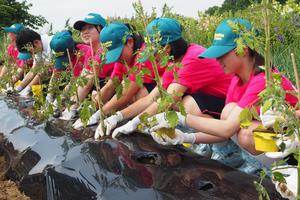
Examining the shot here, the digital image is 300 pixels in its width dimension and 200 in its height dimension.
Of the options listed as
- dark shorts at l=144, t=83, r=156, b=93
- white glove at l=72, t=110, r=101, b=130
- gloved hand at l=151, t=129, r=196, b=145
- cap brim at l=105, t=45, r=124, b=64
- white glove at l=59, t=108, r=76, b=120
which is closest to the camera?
gloved hand at l=151, t=129, r=196, b=145

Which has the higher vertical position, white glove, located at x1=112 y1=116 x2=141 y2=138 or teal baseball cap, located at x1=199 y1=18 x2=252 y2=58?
teal baseball cap, located at x1=199 y1=18 x2=252 y2=58

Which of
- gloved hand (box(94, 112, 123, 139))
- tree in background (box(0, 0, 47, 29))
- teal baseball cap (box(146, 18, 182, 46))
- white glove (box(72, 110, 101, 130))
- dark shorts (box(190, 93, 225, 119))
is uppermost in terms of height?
teal baseball cap (box(146, 18, 182, 46))

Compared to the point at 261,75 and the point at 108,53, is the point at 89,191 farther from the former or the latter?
the point at 108,53

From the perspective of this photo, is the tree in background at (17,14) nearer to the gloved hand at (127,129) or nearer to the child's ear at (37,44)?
the child's ear at (37,44)

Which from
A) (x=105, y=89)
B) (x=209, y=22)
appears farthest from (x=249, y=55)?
(x=209, y=22)

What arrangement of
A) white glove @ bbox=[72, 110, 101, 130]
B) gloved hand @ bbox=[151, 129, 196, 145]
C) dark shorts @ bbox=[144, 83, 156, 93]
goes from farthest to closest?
dark shorts @ bbox=[144, 83, 156, 93] → white glove @ bbox=[72, 110, 101, 130] → gloved hand @ bbox=[151, 129, 196, 145]

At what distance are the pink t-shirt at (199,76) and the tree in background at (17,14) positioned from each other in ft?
55.1

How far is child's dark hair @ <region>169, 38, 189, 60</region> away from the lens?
2309 millimetres

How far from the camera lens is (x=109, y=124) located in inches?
96.0

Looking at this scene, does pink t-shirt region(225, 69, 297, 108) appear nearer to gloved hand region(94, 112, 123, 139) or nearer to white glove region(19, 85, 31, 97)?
gloved hand region(94, 112, 123, 139)

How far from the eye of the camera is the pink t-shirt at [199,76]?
7.59 feet

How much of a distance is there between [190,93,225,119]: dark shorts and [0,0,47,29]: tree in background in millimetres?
16807

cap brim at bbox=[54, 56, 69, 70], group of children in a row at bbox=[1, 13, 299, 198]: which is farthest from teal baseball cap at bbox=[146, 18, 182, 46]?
cap brim at bbox=[54, 56, 69, 70]

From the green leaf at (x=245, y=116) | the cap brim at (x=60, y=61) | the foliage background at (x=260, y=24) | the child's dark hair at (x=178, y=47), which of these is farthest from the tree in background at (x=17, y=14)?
the green leaf at (x=245, y=116)
